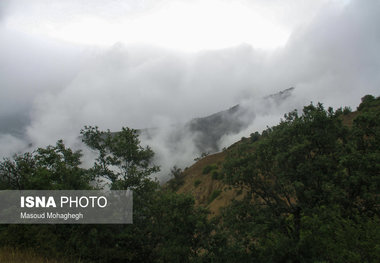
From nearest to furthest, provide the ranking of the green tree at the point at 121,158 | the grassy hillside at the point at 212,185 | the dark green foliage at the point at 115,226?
1. the dark green foliage at the point at 115,226
2. the green tree at the point at 121,158
3. the grassy hillside at the point at 212,185

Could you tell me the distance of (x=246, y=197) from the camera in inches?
638

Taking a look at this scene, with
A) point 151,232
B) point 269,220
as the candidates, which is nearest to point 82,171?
point 151,232

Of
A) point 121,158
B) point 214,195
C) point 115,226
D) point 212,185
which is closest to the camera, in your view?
point 115,226

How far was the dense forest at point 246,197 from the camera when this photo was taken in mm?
12555

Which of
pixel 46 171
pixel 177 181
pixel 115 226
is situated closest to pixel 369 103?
pixel 177 181

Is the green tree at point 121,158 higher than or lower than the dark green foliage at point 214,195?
higher

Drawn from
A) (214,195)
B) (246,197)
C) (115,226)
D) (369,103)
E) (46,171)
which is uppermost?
(369,103)

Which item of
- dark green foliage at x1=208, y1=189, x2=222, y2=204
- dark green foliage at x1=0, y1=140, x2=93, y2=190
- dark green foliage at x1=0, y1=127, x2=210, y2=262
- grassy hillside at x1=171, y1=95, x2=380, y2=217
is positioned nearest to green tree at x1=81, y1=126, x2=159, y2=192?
dark green foliage at x1=0, y1=127, x2=210, y2=262

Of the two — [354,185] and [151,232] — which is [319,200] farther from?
[151,232]

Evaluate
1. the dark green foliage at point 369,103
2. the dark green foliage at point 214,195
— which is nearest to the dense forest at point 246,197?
the dark green foliage at point 214,195

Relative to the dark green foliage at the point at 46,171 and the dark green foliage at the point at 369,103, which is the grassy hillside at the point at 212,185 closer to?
the dark green foliage at the point at 369,103

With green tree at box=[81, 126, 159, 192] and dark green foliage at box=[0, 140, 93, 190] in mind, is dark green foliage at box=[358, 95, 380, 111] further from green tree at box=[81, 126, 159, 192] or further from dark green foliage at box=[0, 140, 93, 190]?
dark green foliage at box=[0, 140, 93, 190]

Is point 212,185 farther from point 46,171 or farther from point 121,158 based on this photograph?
point 46,171

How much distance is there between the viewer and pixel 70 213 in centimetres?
1370
